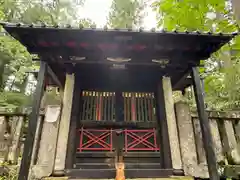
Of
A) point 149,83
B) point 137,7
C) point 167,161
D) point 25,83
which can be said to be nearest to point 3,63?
point 25,83

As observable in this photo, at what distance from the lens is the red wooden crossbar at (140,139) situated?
4584 millimetres

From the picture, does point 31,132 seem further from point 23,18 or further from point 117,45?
point 23,18

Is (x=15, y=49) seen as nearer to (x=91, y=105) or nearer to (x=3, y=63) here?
(x=3, y=63)

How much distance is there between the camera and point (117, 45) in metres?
3.92

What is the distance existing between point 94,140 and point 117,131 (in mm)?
628

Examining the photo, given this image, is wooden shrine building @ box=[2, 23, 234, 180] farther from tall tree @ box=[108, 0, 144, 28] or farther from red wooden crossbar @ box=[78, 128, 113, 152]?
tall tree @ box=[108, 0, 144, 28]

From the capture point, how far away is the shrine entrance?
4.41 meters

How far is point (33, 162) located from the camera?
13.4 feet

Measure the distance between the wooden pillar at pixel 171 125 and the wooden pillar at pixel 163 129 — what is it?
72 mm

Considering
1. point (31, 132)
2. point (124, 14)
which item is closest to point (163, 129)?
point (31, 132)

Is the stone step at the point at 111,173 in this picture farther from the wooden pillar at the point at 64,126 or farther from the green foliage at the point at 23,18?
the green foliage at the point at 23,18

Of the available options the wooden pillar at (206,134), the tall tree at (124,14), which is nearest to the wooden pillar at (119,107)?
the wooden pillar at (206,134)

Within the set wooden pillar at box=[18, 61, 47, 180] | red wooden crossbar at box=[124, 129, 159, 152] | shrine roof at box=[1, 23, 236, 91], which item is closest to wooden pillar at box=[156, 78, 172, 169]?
red wooden crossbar at box=[124, 129, 159, 152]

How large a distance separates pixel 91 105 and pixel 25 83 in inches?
596
